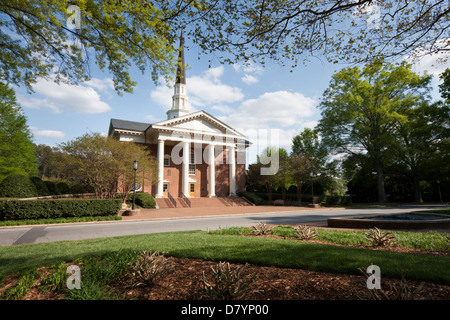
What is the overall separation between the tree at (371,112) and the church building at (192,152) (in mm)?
13837

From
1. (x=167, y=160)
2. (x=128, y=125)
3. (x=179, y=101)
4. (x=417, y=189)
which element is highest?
(x=179, y=101)

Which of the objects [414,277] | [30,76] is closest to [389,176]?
[414,277]

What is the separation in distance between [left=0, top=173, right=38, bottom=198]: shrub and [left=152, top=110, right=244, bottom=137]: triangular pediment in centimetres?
1459

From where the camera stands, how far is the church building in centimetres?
2980

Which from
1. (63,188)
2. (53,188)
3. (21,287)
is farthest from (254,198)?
(21,287)

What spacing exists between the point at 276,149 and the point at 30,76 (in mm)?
32979

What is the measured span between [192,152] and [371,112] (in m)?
25.4

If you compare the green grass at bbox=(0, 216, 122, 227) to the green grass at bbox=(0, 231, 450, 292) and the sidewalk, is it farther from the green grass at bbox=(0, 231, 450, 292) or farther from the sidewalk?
the green grass at bbox=(0, 231, 450, 292)

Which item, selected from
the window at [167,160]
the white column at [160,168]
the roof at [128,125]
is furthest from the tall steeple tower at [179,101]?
the white column at [160,168]

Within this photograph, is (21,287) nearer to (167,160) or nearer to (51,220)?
(51,220)

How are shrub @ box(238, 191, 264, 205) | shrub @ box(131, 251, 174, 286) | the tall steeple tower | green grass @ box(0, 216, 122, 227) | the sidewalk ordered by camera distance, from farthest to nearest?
the tall steeple tower, shrub @ box(238, 191, 264, 205), the sidewalk, green grass @ box(0, 216, 122, 227), shrub @ box(131, 251, 174, 286)

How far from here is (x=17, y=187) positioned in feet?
75.8

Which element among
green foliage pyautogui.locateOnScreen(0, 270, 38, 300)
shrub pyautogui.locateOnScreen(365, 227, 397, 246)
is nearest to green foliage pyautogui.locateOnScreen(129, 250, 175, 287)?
green foliage pyautogui.locateOnScreen(0, 270, 38, 300)
